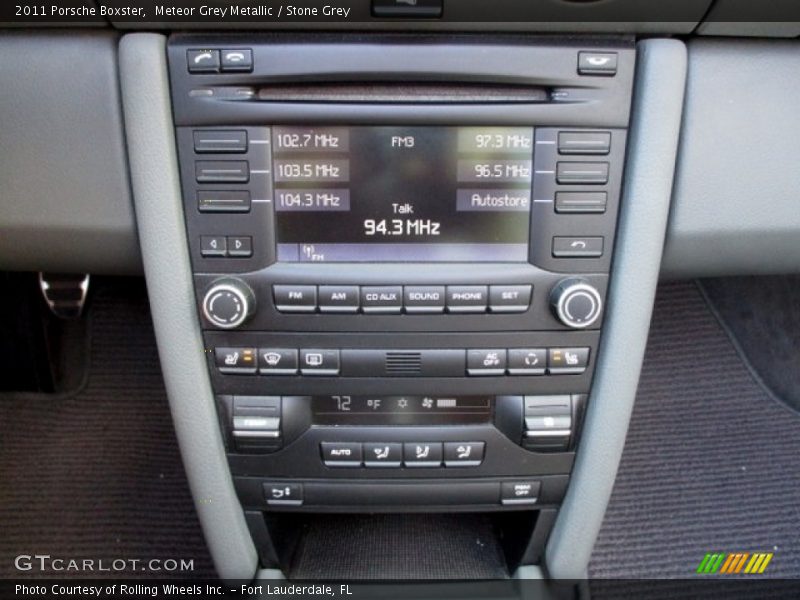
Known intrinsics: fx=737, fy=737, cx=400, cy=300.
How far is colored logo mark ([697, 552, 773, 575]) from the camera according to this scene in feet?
4.07

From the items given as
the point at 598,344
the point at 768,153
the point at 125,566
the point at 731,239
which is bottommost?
the point at 125,566

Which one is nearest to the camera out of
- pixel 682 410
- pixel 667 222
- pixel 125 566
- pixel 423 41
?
pixel 423 41

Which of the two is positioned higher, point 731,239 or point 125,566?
point 731,239

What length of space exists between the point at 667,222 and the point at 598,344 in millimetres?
168

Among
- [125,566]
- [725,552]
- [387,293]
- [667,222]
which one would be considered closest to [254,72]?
[387,293]

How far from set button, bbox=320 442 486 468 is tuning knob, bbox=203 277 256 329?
0.67 feet

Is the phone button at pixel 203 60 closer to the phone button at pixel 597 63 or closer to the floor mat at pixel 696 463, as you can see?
the phone button at pixel 597 63

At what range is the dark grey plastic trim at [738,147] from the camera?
2.72ft

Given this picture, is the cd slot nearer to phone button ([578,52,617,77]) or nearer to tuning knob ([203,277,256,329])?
Result: phone button ([578,52,617,77])

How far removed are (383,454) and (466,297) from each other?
0.24m

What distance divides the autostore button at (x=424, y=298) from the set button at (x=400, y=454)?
19 centimetres

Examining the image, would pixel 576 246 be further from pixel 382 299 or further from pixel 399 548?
pixel 399 548

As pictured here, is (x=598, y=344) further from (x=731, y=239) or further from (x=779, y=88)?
(x=779, y=88)

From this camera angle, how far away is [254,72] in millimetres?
789
